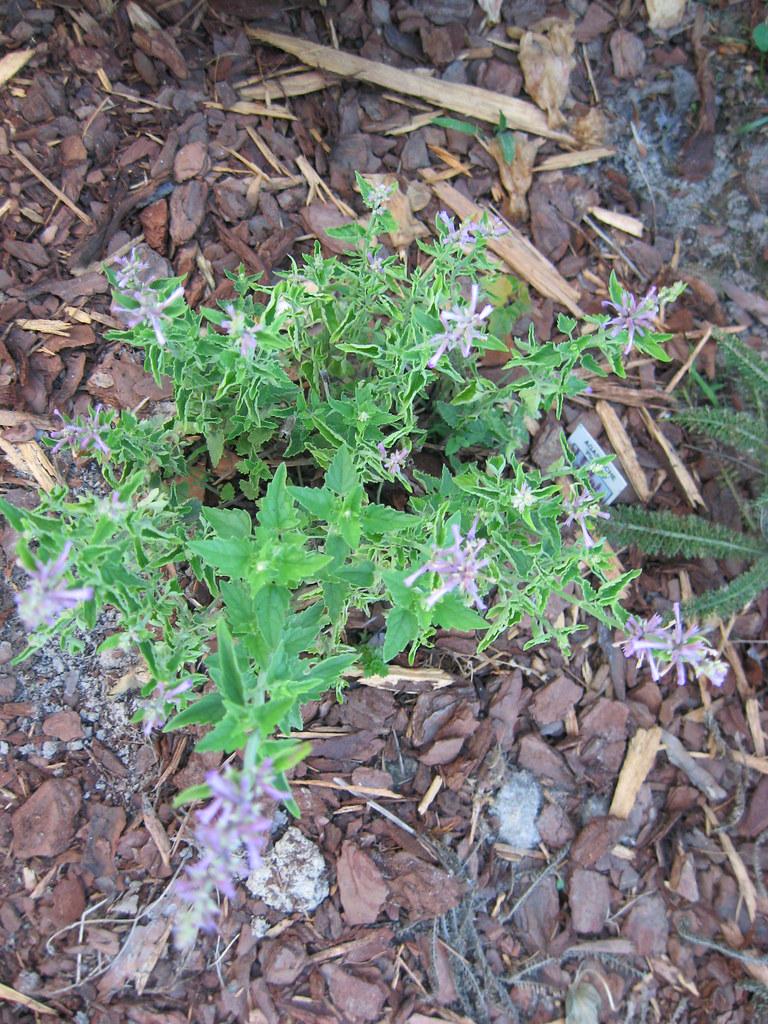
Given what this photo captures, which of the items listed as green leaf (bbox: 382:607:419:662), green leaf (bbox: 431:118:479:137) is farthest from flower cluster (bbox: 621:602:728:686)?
green leaf (bbox: 431:118:479:137)

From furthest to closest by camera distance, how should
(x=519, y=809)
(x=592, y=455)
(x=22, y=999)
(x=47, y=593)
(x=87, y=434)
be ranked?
(x=592, y=455)
(x=519, y=809)
(x=22, y=999)
(x=87, y=434)
(x=47, y=593)

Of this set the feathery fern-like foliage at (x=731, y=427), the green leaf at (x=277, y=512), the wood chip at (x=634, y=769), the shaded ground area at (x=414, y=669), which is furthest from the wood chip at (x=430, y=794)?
the feathery fern-like foliage at (x=731, y=427)

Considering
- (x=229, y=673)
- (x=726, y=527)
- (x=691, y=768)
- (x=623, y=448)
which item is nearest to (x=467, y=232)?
(x=229, y=673)

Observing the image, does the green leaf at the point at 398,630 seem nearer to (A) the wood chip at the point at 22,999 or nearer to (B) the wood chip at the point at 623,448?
(A) the wood chip at the point at 22,999

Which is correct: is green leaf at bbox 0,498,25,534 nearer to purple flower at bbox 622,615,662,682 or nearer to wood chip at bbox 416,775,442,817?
purple flower at bbox 622,615,662,682

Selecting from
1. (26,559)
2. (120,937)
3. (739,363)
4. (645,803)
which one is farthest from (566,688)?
(26,559)

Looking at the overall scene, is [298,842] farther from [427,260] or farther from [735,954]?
[427,260]

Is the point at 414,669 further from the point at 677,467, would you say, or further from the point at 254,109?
the point at 254,109
